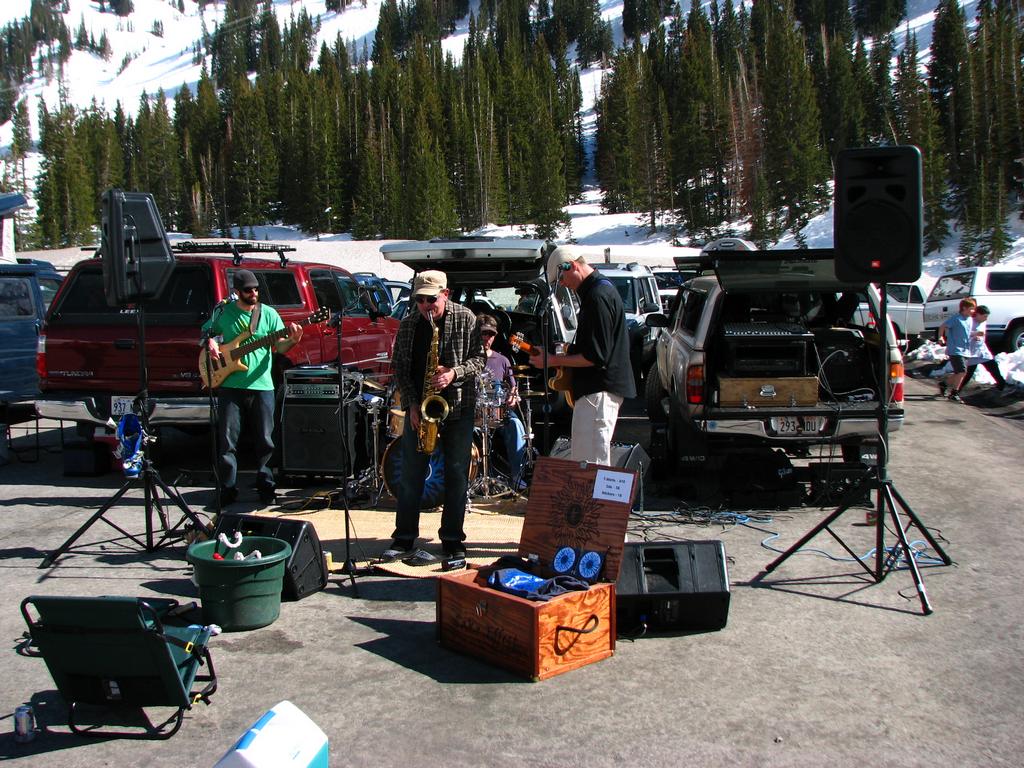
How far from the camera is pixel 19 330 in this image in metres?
11.7

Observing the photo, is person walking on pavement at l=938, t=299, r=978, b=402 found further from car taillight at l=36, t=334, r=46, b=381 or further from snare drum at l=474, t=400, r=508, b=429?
car taillight at l=36, t=334, r=46, b=381

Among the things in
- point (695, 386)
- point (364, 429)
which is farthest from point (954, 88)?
point (364, 429)

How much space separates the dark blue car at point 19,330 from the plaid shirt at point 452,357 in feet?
23.0

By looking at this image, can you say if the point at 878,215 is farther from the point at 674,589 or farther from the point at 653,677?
the point at 653,677

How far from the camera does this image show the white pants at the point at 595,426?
595 cm

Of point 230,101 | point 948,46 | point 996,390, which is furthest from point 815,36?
point 996,390

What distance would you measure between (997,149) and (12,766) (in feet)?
233

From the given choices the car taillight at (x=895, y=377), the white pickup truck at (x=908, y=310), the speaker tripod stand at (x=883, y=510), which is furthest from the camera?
the white pickup truck at (x=908, y=310)

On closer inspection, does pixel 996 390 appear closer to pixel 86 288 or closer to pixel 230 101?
pixel 86 288

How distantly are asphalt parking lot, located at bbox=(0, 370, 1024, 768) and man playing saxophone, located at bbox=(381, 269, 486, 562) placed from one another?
0.45 m

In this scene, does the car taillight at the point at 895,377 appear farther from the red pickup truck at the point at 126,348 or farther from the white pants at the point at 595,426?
the red pickup truck at the point at 126,348

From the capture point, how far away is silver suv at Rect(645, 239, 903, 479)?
790cm

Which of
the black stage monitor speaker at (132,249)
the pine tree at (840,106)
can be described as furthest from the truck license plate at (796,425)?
the pine tree at (840,106)

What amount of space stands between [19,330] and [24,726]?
9214mm
